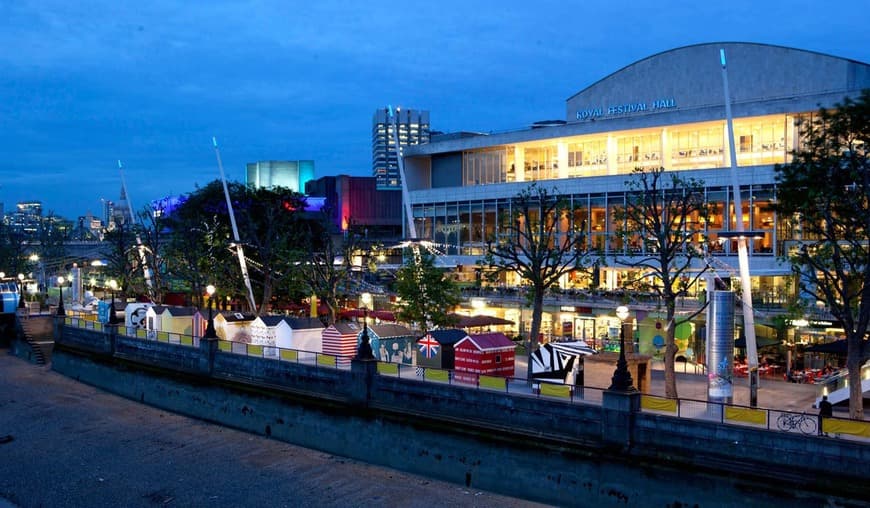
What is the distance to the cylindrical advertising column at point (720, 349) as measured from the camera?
2605cm

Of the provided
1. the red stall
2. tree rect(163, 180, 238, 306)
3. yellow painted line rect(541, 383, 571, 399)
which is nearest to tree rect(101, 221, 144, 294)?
tree rect(163, 180, 238, 306)

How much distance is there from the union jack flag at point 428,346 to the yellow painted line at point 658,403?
35.9ft

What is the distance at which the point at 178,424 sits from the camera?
3816cm

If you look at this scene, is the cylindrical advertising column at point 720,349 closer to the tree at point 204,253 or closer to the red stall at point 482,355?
the red stall at point 482,355

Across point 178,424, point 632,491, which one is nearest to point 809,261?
point 632,491

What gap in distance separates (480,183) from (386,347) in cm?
3821

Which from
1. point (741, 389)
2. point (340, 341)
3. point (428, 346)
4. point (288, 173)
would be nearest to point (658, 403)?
point (741, 389)

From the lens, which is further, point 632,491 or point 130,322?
point 130,322

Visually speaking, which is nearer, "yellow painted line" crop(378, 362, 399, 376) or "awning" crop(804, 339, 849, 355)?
"yellow painted line" crop(378, 362, 399, 376)

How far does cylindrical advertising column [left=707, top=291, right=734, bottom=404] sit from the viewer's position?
26047mm

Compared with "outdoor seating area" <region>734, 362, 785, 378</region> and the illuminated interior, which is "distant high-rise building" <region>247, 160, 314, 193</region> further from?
"outdoor seating area" <region>734, 362, 785, 378</region>

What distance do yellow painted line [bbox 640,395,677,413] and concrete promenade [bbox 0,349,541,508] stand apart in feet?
16.4

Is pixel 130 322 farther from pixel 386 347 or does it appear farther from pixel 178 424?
pixel 386 347

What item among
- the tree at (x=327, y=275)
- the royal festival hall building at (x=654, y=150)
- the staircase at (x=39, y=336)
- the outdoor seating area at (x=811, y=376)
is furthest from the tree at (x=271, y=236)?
the outdoor seating area at (x=811, y=376)
